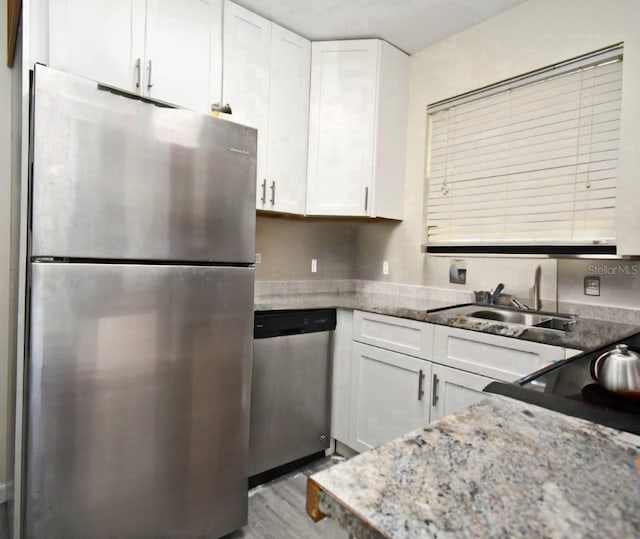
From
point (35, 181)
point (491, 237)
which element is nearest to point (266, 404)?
point (35, 181)

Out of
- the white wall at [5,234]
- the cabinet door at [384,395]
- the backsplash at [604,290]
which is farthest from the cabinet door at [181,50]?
the backsplash at [604,290]

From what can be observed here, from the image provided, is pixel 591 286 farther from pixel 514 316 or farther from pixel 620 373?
pixel 620 373

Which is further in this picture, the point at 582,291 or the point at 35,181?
the point at 582,291

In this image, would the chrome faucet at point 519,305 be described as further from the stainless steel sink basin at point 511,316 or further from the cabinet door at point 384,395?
the cabinet door at point 384,395

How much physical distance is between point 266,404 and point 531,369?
120 centimetres

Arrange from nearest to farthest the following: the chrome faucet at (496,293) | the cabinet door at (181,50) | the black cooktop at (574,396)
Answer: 1. the black cooktop at (574,396)
2. the cabinet door at (181,50)
3. the chrome faucet at (496,293)

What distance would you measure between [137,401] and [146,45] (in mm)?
1497

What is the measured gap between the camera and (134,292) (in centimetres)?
129

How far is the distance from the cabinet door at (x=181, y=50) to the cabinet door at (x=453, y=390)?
5.60ft

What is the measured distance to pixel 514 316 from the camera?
1.99 m

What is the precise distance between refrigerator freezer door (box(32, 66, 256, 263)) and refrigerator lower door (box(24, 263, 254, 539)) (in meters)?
0.09

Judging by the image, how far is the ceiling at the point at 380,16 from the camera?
2.05 metres

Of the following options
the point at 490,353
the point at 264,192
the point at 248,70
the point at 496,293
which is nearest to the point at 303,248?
the point at 264,192

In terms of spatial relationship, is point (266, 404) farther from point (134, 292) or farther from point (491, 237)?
point (491, 237)
